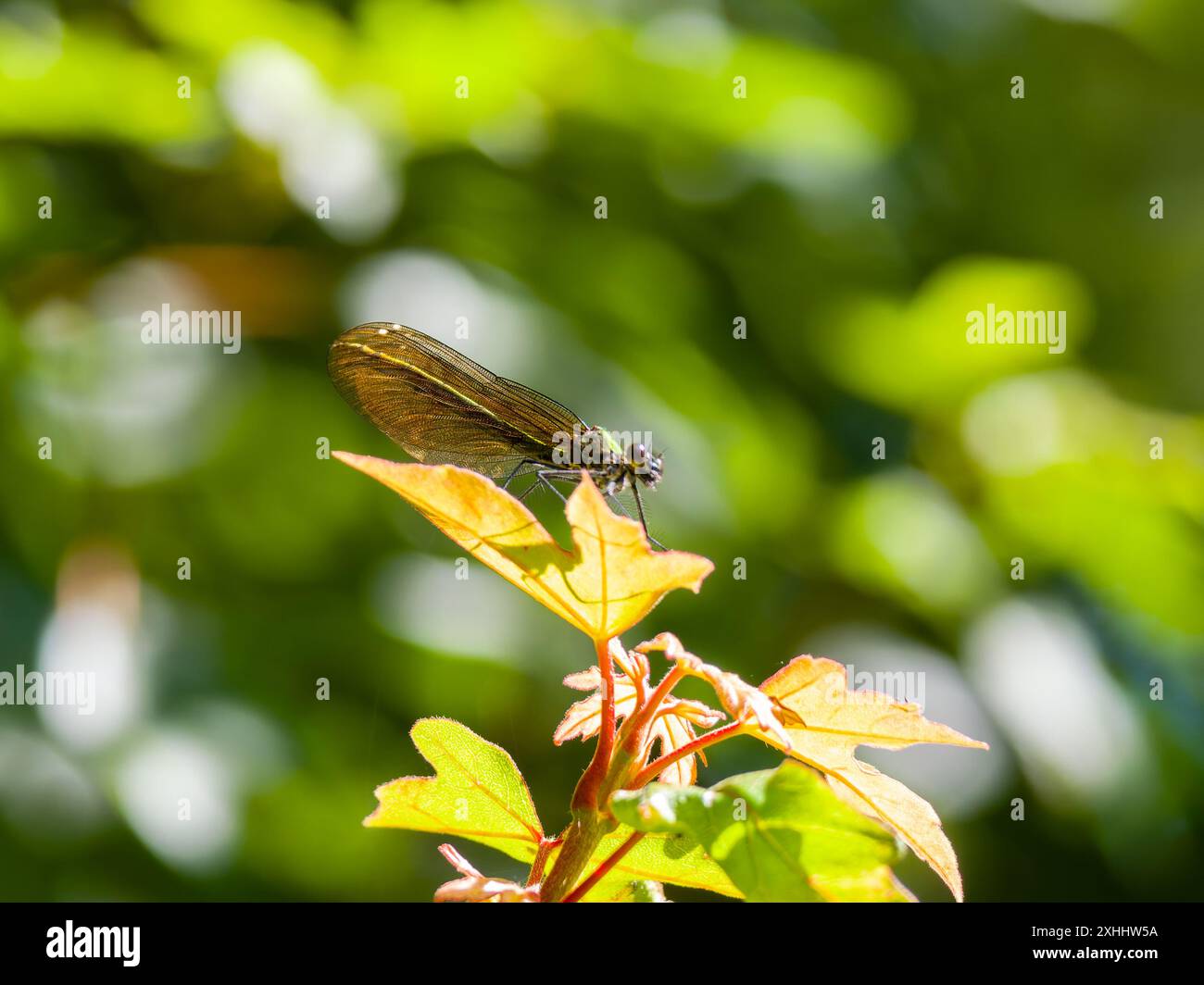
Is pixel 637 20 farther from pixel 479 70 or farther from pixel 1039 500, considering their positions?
pixel 1039 500

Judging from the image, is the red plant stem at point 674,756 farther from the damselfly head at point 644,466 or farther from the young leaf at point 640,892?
A: the damselfly head at point 644,466

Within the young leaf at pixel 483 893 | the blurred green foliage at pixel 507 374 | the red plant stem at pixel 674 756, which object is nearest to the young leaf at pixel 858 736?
the red plant stem at pixel 674 756

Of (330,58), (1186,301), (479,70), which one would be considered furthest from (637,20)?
(1186,301)

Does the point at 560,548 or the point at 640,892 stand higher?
the point at 560,548

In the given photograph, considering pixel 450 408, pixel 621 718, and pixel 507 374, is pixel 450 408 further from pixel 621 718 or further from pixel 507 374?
pixel 507 374

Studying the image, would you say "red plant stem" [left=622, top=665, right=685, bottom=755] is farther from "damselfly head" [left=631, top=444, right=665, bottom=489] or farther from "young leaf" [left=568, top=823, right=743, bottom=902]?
"damselfly head" [left=631, top=444, right=665, bottom=489]

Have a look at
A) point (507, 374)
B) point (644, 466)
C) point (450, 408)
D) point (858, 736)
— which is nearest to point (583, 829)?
point (858, 736)

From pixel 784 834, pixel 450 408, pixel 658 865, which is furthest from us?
pixel 450 408
